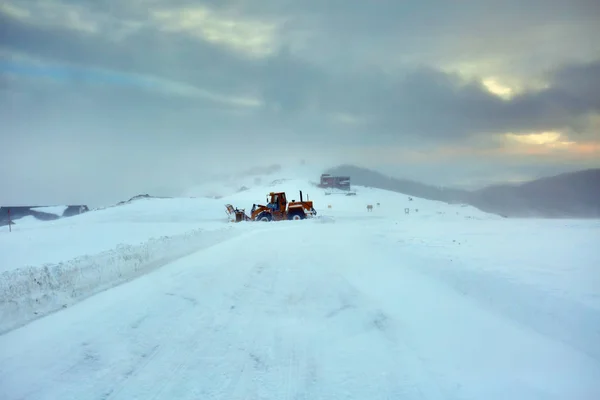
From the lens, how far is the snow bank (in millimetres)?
8281

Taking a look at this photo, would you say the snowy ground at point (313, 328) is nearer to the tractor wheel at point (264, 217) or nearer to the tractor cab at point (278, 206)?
the tractor wheel at point (264, 217)

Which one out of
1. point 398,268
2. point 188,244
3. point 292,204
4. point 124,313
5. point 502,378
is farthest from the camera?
point 292,204

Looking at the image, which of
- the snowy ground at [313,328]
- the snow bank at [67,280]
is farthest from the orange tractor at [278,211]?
the snowy ground at [313,328]

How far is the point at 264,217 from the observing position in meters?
37.1

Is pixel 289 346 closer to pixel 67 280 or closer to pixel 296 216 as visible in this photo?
pixel 67 280

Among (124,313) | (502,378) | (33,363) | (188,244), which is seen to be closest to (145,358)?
(33,363)

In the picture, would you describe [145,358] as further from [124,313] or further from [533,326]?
[533,326]

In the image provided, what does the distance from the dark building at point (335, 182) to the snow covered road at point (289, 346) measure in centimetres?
8608

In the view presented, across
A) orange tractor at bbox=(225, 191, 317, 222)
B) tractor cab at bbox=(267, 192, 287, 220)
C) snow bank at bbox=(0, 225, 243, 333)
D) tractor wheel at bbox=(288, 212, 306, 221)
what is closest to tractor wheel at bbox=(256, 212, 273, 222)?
orange tractor at bbox=(225, 191, 317, 222)

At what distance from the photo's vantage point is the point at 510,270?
398 inches

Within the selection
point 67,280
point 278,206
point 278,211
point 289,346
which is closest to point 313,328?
point 289,346

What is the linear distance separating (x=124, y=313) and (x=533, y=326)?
675cm

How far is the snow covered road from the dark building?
282 ft

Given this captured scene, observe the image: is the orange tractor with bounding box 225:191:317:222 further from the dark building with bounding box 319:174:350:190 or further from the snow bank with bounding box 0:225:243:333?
the dark building with bounding box 319:174:350:190
